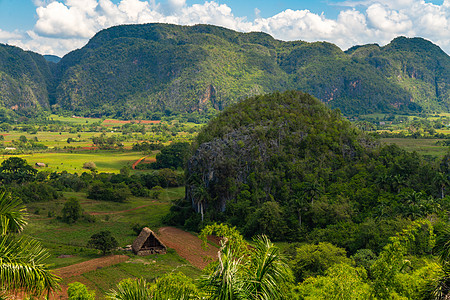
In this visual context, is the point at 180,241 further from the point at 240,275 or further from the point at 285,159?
the point at 240,275

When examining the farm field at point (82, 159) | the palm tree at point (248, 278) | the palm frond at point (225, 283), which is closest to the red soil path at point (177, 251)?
the palm tree at point (248, 278)

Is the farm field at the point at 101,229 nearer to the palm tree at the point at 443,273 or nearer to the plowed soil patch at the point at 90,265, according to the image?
the plowed soil patch at the point at 90,265

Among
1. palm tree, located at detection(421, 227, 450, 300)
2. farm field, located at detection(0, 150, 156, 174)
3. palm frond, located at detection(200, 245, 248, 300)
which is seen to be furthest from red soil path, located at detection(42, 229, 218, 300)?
farm field, located at detection(0, 150, 156, 174)

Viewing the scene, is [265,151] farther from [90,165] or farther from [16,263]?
[90,165]

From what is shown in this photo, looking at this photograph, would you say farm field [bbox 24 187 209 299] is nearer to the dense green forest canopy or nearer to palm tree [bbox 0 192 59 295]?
the dense green forest canopy

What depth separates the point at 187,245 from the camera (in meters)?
56.8

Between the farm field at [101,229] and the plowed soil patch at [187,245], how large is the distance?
1.43m

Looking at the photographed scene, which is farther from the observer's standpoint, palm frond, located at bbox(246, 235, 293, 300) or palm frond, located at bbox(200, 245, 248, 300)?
palm frond, located at bbox(246, 235, 293, 300)

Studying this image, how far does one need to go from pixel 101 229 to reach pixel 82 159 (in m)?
73.0

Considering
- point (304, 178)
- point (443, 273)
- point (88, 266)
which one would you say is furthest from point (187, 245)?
point (443, 273)

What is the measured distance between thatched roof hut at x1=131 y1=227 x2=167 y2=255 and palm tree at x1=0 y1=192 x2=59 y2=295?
131 feet

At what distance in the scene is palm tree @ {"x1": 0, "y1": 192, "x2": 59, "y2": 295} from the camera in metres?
10.3

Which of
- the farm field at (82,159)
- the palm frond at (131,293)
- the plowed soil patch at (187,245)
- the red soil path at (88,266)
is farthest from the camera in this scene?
the farm field at (82,159)

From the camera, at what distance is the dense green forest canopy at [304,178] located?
5203 centimetres
